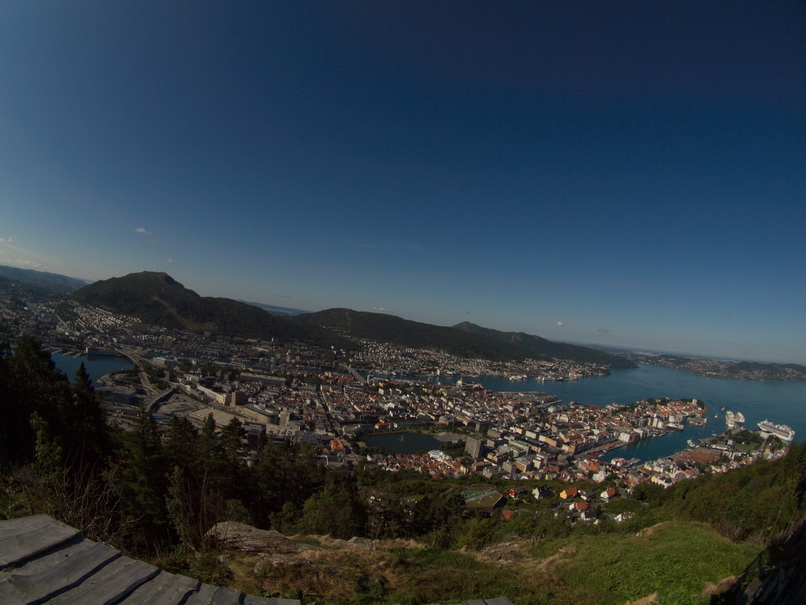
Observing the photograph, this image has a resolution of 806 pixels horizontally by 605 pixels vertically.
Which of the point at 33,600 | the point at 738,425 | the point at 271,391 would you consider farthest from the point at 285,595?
the point at 738,425

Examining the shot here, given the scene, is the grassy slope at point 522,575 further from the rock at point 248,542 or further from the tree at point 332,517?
the tree at point 332,517

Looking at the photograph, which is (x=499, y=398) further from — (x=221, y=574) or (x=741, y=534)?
(x=221, y=574)

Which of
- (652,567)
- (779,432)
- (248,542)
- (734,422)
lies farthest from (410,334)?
(248,542)

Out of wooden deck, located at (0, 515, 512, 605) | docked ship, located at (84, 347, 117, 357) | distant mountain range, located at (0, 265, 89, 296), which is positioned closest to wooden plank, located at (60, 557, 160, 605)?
wooden deck, located at (0, 515, 512, 605)

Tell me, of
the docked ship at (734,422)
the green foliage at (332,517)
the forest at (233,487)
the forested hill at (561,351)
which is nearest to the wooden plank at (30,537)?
the forest at (233,487)

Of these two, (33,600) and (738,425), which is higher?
(33,600)

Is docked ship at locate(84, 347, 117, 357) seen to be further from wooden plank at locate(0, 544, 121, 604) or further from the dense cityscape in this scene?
wooden plank at locate(0, 544, 121, 604)
